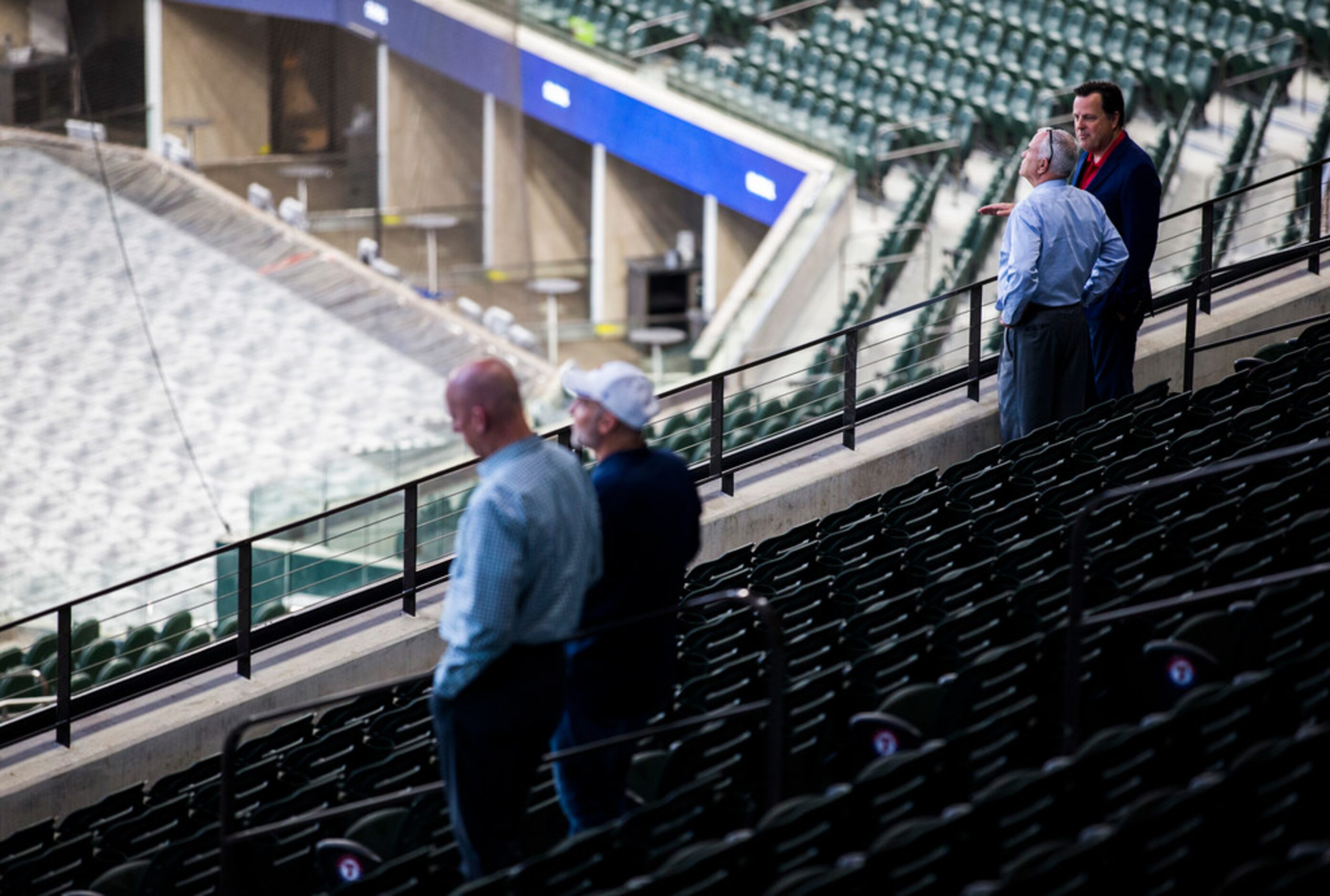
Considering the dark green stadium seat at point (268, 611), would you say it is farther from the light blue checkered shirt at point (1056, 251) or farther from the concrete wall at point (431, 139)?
the concrete wall at point (431, 139)

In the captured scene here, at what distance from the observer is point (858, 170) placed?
1588cm

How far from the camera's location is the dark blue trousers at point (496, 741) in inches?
147

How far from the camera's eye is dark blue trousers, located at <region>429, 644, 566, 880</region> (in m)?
3.74

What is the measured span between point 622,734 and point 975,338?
3638mm

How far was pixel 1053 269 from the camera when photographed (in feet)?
20.4

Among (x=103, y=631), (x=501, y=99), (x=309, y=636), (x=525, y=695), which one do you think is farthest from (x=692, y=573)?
(x=501, y=99)

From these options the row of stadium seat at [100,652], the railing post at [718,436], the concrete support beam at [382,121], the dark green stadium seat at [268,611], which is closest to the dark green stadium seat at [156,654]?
the row of stadium seat at [100,652]

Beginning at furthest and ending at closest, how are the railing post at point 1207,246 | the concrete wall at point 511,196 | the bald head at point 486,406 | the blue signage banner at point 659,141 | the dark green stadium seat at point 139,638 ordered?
the concrete wall at point 511,196 < the blue signage banner at point 659,141 < the dark green stadium seat at point 139,638 < the railing post at point 1207,246 < the bald head at point 486,406

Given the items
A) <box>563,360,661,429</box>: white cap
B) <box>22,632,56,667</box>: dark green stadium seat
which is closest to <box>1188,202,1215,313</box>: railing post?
<box>563,360,661,429</box>: white cap

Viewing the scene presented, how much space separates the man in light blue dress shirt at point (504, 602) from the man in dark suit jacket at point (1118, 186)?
9.77 feet

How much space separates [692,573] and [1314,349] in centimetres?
262

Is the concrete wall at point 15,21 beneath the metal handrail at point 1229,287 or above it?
beneath

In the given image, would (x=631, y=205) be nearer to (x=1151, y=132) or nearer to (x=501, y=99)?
(x=501, y=99)

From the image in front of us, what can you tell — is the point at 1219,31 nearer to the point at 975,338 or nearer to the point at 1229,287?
the point at 1229,287
